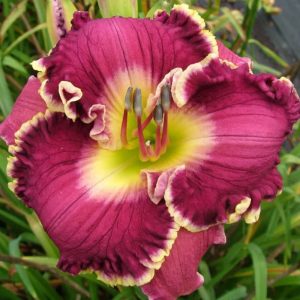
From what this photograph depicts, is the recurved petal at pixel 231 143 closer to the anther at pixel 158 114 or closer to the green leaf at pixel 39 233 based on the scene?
the anther at pixel 158 114

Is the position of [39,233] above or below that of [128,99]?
below

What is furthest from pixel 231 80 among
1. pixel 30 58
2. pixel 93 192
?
pixel 30 58

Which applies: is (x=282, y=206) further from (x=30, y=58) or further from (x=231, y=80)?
(x=30, y=58)

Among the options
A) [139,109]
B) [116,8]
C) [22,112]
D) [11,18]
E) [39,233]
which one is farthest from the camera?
Result: [11,18]

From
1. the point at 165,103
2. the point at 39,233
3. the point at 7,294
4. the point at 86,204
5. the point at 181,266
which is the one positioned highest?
the point at 165,103

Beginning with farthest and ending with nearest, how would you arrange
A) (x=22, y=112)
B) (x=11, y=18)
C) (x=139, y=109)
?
(x=11, y=18)
(x=22, y=112)
(x=139, y=109)

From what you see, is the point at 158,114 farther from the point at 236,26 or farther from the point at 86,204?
the point at 236,26

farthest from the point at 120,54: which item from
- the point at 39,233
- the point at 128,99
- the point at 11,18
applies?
the point at 11,18
